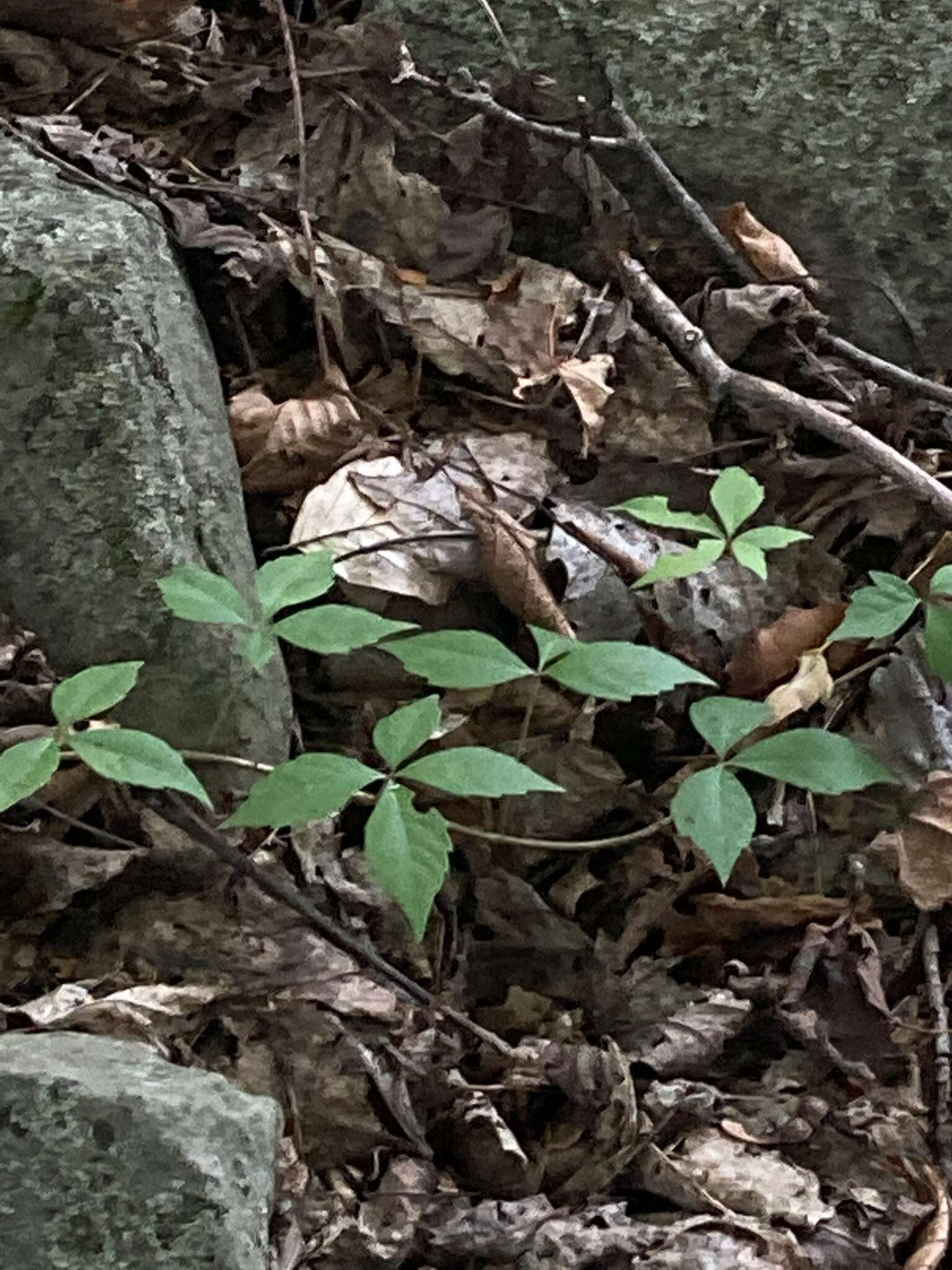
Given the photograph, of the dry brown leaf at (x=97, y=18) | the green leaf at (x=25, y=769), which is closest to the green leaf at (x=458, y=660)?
the green leaf at (x=25, y=769)

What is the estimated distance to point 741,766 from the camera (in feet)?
4.54

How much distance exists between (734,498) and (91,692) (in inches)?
32.8

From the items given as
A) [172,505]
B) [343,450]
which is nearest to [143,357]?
[172,505]

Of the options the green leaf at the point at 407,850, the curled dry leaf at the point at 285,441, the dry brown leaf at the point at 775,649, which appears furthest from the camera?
the curled dry leaf at the point at 285,441

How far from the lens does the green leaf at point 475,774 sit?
125 centimetres

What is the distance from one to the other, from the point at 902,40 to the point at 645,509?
3.42ft

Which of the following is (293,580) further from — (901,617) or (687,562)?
(901,617)

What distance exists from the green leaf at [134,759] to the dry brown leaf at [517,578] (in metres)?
0.60

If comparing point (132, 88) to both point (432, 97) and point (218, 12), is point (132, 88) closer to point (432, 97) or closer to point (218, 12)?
point (218, 12)

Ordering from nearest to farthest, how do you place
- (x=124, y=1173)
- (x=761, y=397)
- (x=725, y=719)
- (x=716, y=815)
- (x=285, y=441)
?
(x=124, y=1173) < (x=716, y=815) < (x=725, y=719) < (x=285, y=441) < (x=761, y=397)

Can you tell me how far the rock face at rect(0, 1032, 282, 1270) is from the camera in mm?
978

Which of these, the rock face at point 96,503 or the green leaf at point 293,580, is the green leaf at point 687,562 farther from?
the rock face at point 96,503

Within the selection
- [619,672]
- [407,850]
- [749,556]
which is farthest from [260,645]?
[749,556]

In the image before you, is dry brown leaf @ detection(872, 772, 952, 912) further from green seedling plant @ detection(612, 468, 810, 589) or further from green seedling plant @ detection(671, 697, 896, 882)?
green seedling plant @ detection(612, 468, 810, 589)
